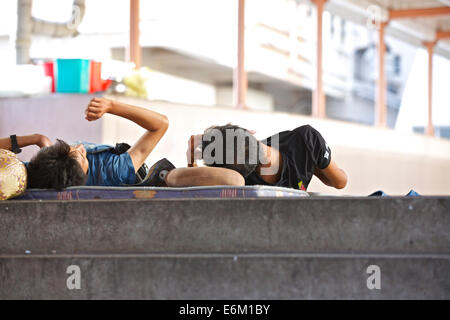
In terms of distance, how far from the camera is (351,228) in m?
2.13

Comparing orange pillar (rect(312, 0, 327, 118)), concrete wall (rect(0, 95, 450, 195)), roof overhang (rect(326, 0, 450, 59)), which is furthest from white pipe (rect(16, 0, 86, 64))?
roof overhang (rect(326, 0, 450, 59))

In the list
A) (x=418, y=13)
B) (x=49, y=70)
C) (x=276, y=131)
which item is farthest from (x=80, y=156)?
(x=418, y=13)

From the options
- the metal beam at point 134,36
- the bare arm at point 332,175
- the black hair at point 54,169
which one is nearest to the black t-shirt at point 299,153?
the bare arm at point 332,175

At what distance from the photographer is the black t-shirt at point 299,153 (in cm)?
299

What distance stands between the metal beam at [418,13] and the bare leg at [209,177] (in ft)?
35.5

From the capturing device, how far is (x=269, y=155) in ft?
9.57

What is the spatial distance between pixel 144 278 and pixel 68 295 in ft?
0.82

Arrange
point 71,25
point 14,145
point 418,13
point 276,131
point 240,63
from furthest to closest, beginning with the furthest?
point 418,13
point 240,63
point 71,25
point 276,131
point 14,145

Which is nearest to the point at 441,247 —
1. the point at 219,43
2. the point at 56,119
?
the point at 56,119

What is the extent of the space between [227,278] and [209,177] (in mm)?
511

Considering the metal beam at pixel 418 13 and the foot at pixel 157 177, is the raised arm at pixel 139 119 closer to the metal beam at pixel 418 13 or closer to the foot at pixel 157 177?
Answer: the foot at pixel 157 177

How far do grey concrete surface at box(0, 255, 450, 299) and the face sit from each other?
62 cm

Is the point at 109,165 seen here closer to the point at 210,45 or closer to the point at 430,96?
the point at 210,45

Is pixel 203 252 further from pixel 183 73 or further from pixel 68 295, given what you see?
pixel 183 73
